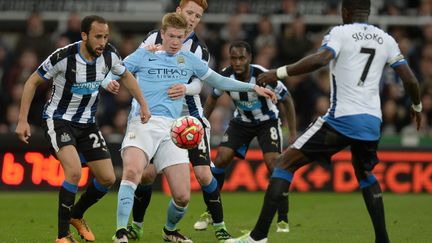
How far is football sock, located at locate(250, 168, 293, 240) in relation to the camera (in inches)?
342

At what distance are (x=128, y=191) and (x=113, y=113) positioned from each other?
34.6ft

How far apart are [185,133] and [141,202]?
4.75ft

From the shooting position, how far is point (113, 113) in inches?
782

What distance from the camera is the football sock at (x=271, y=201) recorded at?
8688 millimetres

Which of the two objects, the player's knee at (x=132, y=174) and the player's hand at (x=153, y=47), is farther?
the player's hand at (x=153, y=47)

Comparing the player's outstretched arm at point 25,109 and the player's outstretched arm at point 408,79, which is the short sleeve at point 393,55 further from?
the player's outstretched arm at point 25,109

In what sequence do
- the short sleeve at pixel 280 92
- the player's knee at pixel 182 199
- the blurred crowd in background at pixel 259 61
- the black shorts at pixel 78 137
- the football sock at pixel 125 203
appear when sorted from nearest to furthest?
the football sock at pixel 125 203 → the player's knee at pixel 182 199 → the black shorts at pixel 78 137 → the short sleeve at pixel 280 92 → the blurred crowd in background at pixel 259 61

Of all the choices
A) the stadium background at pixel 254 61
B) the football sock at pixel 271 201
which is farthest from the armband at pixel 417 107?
the stadium background at pixel 254 61

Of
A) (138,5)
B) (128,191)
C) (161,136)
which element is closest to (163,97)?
(161,136)

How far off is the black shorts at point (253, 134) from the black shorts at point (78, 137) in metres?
2.92

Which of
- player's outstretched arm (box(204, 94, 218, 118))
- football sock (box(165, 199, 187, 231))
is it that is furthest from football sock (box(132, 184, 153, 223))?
player's outstretched arm (box(204, 94, 218, 118))

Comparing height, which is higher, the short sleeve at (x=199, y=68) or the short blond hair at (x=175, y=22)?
the short blond hair at (x=175, y=22)

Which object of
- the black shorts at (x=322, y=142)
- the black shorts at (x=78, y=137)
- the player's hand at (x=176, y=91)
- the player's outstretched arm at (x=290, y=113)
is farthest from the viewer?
the player's outstretched arm at (x=290, y=113)

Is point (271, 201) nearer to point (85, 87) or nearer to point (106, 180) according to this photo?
point (106, 180)
